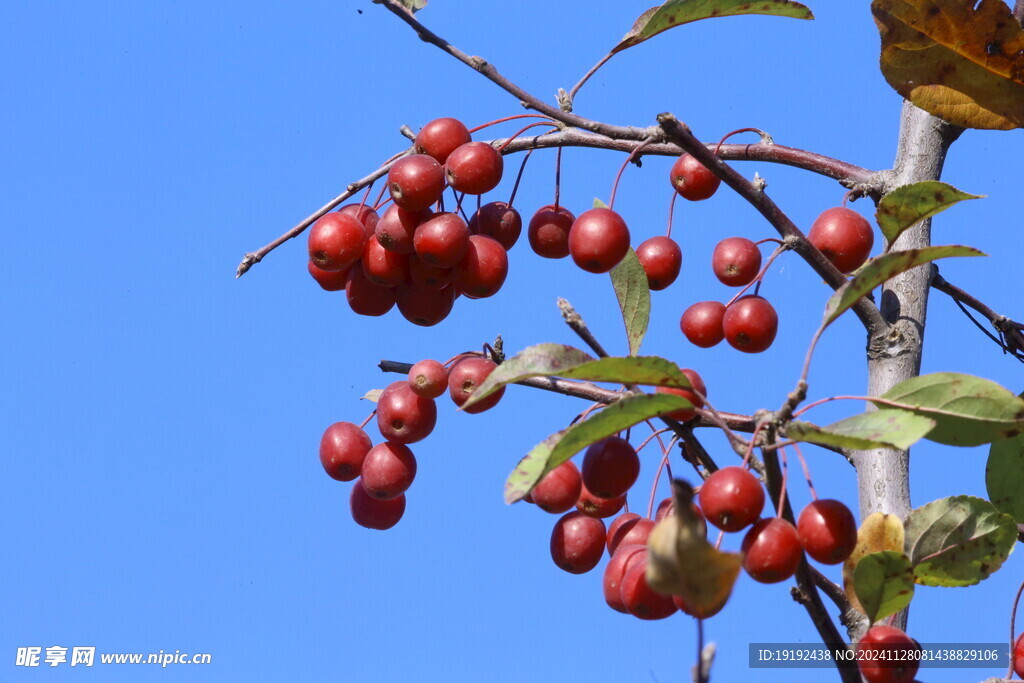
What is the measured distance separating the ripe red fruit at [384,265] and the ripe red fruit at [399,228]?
0.08 feet

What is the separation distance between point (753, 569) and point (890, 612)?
0.37 meters

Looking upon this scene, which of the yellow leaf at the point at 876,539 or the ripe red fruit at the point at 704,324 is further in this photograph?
the ripe red fruit at the point at 704,324

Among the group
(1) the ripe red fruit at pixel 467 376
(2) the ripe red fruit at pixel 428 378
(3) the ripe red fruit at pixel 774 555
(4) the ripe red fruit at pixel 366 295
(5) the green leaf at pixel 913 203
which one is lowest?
(3) the ripe red fruit at pixel 774 555

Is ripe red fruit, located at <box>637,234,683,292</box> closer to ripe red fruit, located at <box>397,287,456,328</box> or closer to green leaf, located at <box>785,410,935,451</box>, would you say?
ripe red fruit, located at <box>397,287,456,328</box>

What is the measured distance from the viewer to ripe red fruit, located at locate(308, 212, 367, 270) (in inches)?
77.7

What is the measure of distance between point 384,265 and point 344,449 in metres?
0.47

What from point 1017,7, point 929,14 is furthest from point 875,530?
point 1017,7

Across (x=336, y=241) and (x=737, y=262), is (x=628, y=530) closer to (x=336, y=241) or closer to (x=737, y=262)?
(x=737, y=262)

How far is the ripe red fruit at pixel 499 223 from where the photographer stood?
2.05 metres

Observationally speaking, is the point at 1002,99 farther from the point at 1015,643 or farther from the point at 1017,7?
the point at 1015,643

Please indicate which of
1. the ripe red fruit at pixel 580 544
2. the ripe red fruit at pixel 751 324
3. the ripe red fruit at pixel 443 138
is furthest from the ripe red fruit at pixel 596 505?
the ripe red fruit at pixel 443 138

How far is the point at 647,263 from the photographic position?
6.31ft

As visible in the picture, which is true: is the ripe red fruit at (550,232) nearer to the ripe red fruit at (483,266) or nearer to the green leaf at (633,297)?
the ripe red fruit at (483,266)

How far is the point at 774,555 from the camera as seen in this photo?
1.24 m
